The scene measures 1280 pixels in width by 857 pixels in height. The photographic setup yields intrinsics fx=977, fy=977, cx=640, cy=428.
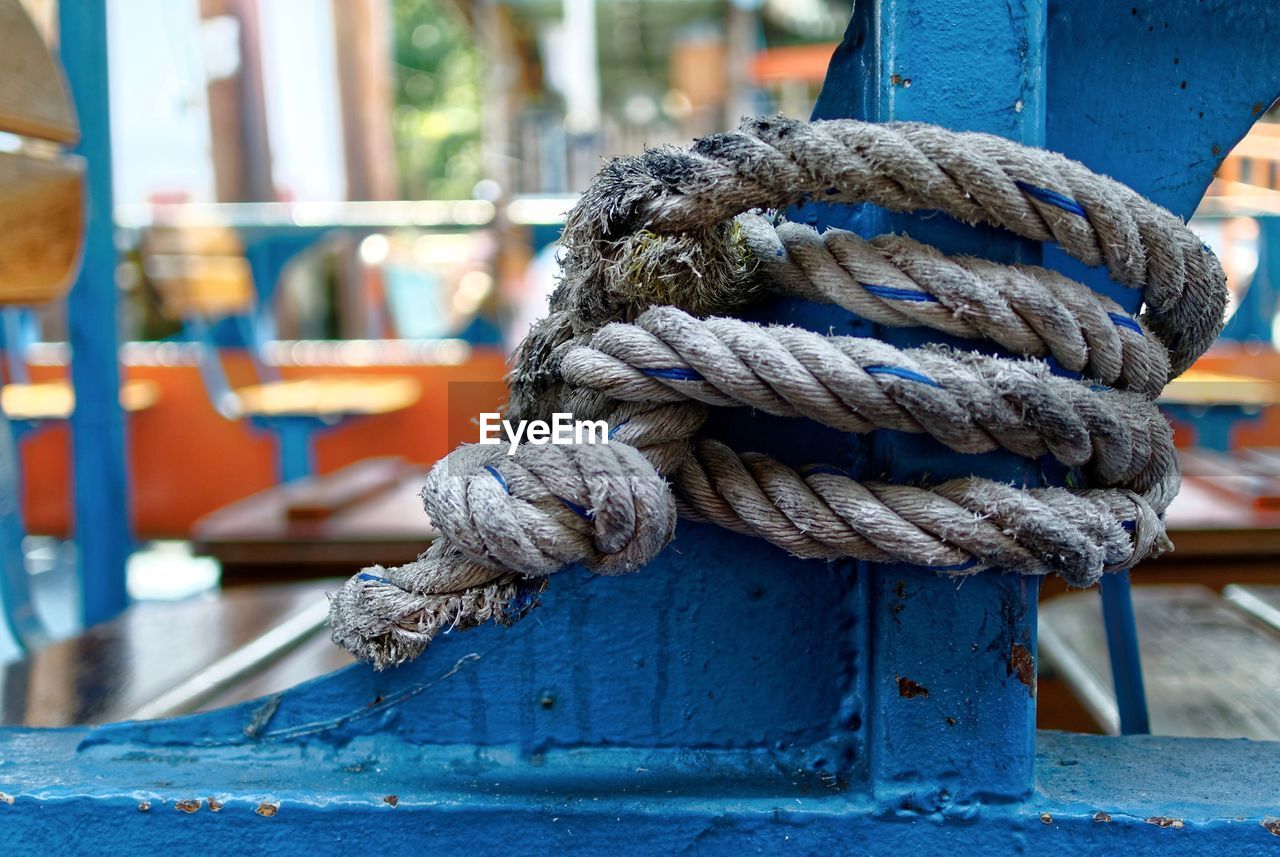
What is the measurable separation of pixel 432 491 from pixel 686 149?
0.28 metres

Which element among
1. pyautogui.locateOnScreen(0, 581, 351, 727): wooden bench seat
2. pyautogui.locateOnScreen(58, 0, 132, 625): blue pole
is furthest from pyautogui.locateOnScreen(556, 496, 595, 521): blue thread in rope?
pyautogui.locateOnScreen(58, 0, 132, 625): blue pole

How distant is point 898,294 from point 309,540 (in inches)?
67.7

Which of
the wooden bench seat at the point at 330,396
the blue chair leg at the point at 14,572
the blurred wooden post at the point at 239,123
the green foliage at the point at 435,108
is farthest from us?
the green foliage at the point at 435,108

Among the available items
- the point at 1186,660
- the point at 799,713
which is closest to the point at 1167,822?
the point at 799,713

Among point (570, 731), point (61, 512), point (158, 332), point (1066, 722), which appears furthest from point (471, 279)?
point (570, 731)

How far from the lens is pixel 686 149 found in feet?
2.11

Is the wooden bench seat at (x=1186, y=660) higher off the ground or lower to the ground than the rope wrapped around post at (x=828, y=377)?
lower

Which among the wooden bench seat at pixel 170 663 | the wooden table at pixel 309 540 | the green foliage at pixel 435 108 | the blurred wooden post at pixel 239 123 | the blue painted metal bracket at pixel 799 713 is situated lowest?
the wooden table at pixel 309 540

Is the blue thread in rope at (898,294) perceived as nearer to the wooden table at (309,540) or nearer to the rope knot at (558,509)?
the rope knot at (558,509)

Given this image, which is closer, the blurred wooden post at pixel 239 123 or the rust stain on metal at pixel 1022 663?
the rust stain on metal at pixel 1022 663

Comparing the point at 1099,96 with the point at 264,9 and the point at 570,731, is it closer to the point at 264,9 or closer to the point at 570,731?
the point at 570,731

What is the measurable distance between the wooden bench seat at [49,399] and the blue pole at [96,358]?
3.26 ft

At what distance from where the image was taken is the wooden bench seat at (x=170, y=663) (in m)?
1.09

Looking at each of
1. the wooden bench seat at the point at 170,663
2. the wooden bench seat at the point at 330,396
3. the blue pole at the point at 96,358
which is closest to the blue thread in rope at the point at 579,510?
the wooden bench seat at the point at 170,663
